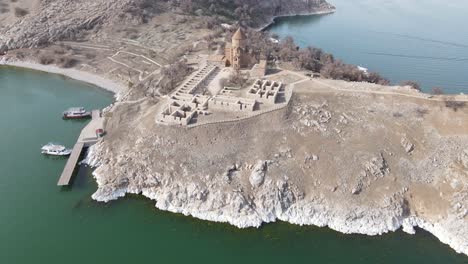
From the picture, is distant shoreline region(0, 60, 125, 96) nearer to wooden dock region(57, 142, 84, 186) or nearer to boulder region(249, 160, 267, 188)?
wooden dock region(57, 142, 84, 186)

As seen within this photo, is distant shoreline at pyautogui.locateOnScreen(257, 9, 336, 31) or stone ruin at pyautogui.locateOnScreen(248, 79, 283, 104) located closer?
stone ruin at pyautogui.locateOnScreen(248, 79, 283, 104)

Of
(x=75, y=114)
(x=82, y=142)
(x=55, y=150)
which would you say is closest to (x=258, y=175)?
(x=82, y=142)

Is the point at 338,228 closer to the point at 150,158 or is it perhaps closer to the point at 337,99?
the point at 337,99

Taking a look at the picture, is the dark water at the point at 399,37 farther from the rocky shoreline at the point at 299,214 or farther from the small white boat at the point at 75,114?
the small white boat at the point at 75,114

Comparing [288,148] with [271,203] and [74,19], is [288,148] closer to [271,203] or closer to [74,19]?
[271,203]

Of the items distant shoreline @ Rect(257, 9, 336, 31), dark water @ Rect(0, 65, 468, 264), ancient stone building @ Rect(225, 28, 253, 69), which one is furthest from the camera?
distant shoreline @ Rect(257, 9, 336, 31)

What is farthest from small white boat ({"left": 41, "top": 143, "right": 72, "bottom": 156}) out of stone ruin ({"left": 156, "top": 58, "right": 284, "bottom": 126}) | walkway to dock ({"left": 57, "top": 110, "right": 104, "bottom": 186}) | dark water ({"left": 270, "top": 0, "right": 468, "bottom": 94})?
dark water ({"left": 270, "top": 0, "right": 468, "bottom": 94})
